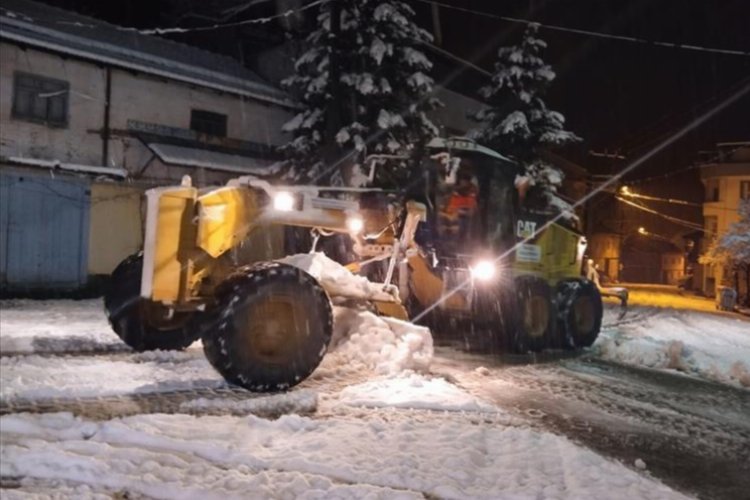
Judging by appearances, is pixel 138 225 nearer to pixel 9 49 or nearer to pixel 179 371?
pixel 9 49

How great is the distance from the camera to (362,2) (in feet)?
63.5

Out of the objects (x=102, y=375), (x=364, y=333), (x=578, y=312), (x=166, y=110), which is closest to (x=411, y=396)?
(x=364, y=333)

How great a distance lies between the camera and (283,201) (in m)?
8.16

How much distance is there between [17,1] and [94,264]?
846 centimetres

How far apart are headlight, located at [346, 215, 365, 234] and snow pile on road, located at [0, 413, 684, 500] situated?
3.40m

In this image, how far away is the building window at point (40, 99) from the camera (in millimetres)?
16938

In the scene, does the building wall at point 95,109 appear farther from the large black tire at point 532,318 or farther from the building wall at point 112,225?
the large black tire at point 532,318

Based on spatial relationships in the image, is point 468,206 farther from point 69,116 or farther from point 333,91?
point 69,116

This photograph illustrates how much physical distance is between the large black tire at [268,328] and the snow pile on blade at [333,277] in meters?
1.21

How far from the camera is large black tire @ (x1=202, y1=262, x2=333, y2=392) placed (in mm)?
6770

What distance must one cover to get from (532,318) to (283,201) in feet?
20.6

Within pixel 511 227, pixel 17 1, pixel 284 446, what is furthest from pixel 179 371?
pixel 17 1

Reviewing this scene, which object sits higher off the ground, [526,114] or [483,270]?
[526,114]

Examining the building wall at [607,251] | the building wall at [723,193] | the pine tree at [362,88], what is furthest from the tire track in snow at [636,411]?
the building wall at [607,251]
